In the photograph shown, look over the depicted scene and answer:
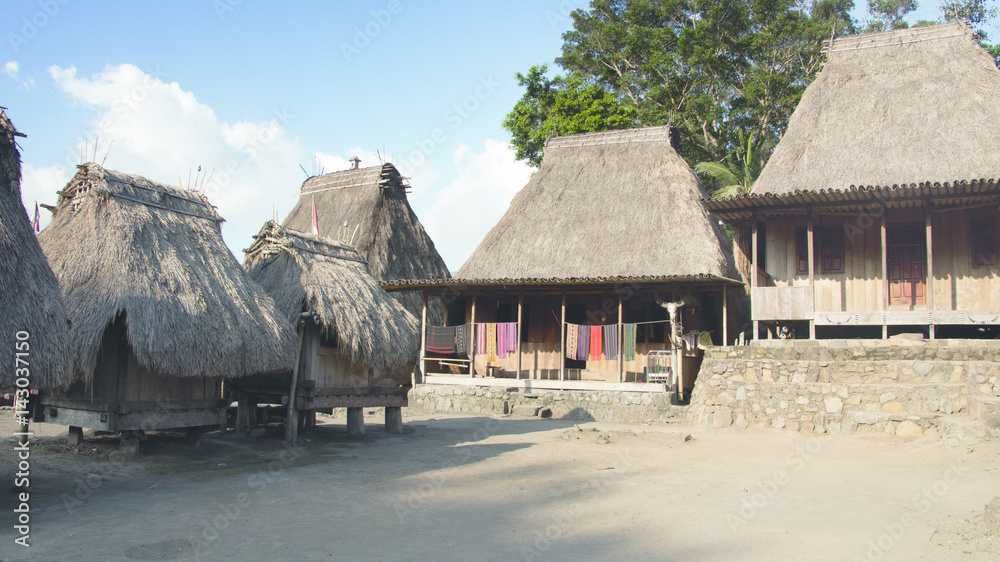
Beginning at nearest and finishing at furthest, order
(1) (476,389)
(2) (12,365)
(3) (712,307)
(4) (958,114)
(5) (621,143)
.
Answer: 1. (2) (12,365)
2. (4) (958,114)
3. (1) (476,389)
4. (3) (712,307)
5. (5) (621,143)

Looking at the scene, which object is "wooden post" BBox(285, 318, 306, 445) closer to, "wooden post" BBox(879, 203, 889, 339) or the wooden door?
"wooden post" BBox(879, 203, 889, 339)

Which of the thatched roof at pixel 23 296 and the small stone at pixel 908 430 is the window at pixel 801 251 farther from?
the thatched roof at pixel 23 296

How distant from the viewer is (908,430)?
1141cm

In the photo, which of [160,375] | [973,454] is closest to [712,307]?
[973,454]

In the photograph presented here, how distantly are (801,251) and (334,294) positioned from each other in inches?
414

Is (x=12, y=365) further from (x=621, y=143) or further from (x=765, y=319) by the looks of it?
(x=621, y=143)

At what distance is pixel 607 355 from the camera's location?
16453mm

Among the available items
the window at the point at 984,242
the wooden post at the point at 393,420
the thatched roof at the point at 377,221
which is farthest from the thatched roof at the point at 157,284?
the window at the point at 984,242

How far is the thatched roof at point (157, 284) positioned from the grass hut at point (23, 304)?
999 millimetres

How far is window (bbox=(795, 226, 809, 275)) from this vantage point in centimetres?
1581

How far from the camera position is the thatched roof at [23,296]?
6.96 meters

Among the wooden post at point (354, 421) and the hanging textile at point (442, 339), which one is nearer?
the wooden post at point (354, 421)

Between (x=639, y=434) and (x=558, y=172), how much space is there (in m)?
10.8

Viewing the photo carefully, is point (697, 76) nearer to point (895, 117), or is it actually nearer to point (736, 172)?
point (736, 172)
